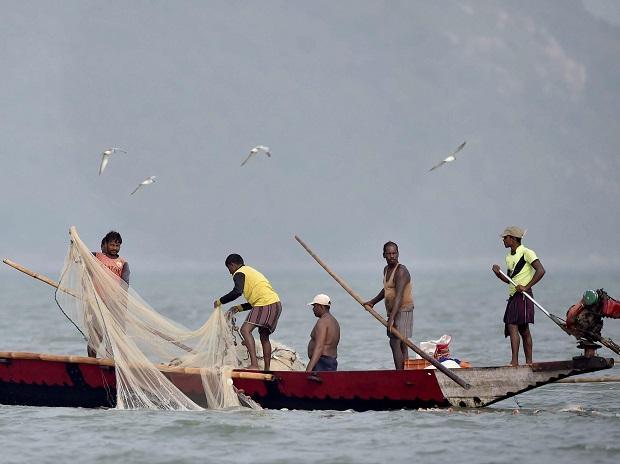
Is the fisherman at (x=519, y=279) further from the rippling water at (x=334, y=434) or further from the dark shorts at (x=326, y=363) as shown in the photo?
the dark shorts at (x=326, y=363)

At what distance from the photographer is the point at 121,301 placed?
691 inches

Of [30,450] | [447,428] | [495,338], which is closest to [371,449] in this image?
[447,428]

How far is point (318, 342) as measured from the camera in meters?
17.4

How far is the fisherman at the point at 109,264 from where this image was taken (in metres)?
17.7

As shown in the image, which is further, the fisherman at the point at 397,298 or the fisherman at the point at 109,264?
the fisherman at the point at 109,264

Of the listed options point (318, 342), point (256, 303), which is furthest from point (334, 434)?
point (256, 303)

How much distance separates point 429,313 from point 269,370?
1389 inches

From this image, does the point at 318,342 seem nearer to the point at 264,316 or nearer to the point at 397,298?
the point at 264,316

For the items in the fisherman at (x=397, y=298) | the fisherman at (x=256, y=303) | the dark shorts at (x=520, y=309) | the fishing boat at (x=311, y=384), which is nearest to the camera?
the fishing boat at (x=311, y=384)

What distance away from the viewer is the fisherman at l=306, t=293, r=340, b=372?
1734 centimetres

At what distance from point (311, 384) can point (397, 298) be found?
1.44 meters

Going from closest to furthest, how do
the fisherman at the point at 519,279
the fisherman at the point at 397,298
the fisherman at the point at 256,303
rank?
the fisherman at the point at 519,279, the fisherman at the point at 397,298, the fisherman at the point at 256,303

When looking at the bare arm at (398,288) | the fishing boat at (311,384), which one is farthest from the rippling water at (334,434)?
the bare arm at (398,288)

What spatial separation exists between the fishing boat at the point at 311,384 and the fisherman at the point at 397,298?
612 mm
